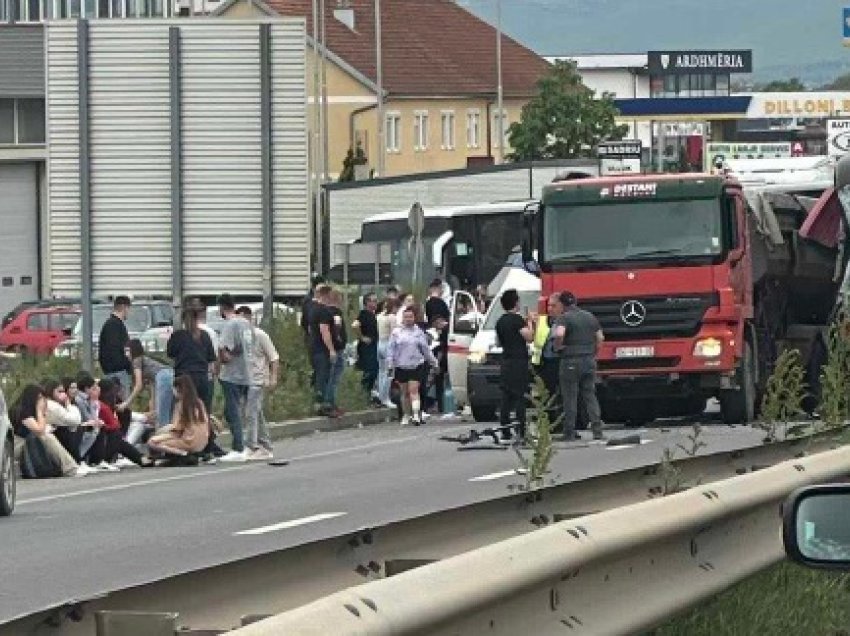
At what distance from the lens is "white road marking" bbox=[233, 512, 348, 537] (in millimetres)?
17641

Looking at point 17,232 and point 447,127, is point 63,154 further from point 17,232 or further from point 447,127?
point 447,127

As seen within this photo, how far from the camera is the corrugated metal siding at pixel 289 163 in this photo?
32781 mm

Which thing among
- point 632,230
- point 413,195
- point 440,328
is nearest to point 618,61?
point 413,195

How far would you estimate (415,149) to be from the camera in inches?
4131

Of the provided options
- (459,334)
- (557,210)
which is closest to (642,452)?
(557,210)

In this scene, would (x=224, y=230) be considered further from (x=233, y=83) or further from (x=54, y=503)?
(x=54, y=503)

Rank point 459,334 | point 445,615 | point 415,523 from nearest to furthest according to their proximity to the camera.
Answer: point 445,615, point 415,523, point 459,334

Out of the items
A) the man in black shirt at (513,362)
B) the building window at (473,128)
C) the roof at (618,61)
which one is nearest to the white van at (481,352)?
the man in black shirt at (513,362)

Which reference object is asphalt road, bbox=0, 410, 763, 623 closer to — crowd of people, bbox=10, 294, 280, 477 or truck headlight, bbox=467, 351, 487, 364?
crowd of people, bbox=10, 294, 280, 477

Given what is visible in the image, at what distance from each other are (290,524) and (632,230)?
13960 mm

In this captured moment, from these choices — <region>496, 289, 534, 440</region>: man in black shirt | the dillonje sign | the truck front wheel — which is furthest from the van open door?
the dillonje sign

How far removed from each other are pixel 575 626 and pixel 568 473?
52.9 feet

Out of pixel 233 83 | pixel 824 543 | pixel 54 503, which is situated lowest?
pixel 54 503

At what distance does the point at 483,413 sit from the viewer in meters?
35.3
